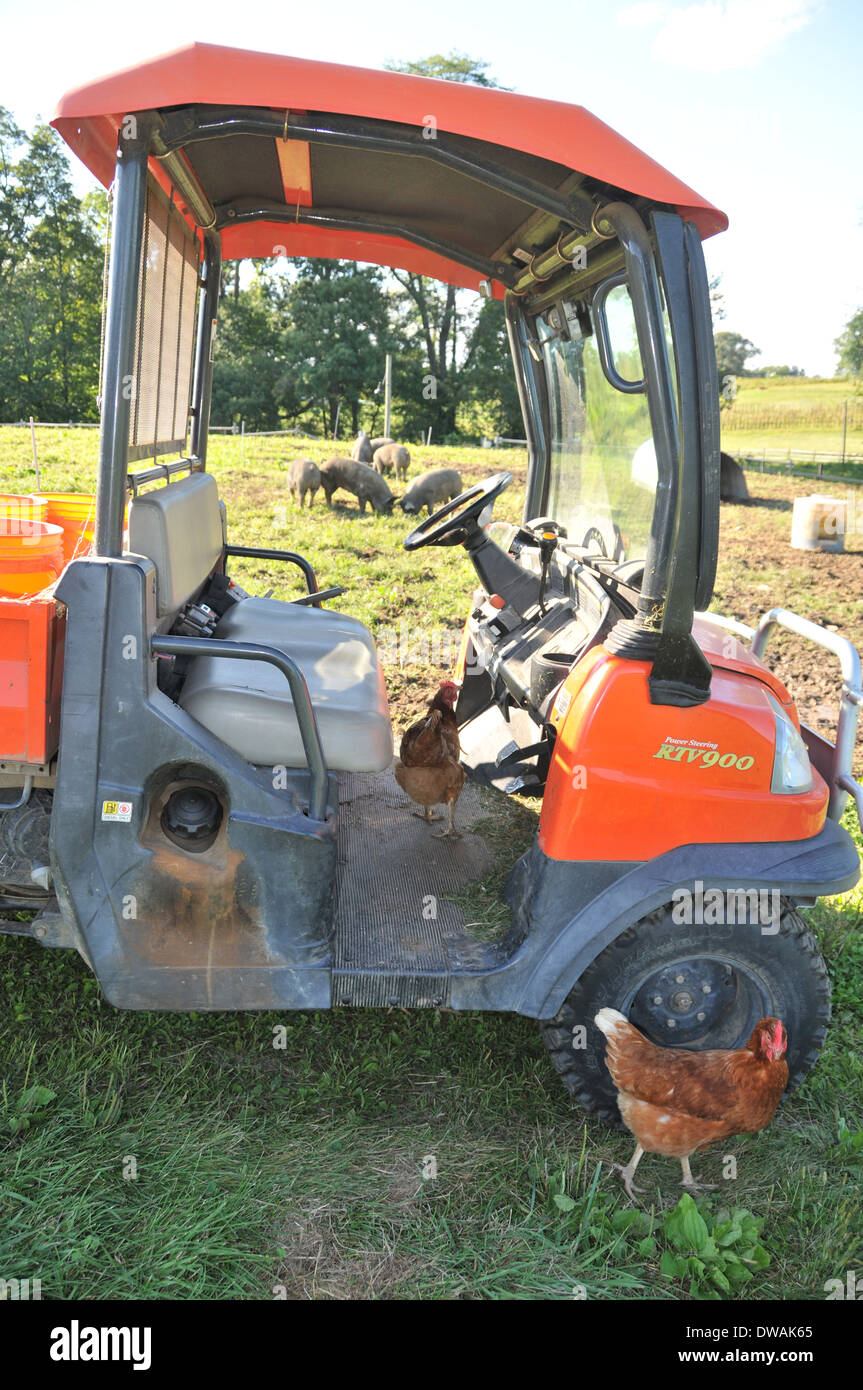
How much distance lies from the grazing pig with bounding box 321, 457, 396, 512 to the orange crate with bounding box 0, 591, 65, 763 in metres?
11.7

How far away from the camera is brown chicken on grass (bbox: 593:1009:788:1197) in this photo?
2.44 meters

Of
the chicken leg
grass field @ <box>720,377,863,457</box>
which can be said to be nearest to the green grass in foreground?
the chicken leg

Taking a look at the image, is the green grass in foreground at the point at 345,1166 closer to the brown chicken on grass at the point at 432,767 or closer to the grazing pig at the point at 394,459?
the brown chicken on grass at the point at 432,767

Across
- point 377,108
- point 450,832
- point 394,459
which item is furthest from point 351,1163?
point 394,459

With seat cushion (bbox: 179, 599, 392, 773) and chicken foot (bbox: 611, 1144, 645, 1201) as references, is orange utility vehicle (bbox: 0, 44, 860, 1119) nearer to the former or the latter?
seat cushion (bbox: 179, 599, 392, 773)

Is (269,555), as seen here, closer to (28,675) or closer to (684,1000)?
(28,675)

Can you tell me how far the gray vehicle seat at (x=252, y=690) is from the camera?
8.68 feet

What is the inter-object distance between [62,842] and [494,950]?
3.85 ft

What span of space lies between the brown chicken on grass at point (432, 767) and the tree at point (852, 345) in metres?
33.1

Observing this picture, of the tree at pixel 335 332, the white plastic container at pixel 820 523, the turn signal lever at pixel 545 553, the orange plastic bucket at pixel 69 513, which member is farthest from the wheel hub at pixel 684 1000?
A: the tree at pixel 335 332

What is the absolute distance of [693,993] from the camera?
8.71 feet

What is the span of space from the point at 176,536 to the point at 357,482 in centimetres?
1113

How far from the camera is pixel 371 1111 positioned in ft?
8.94
